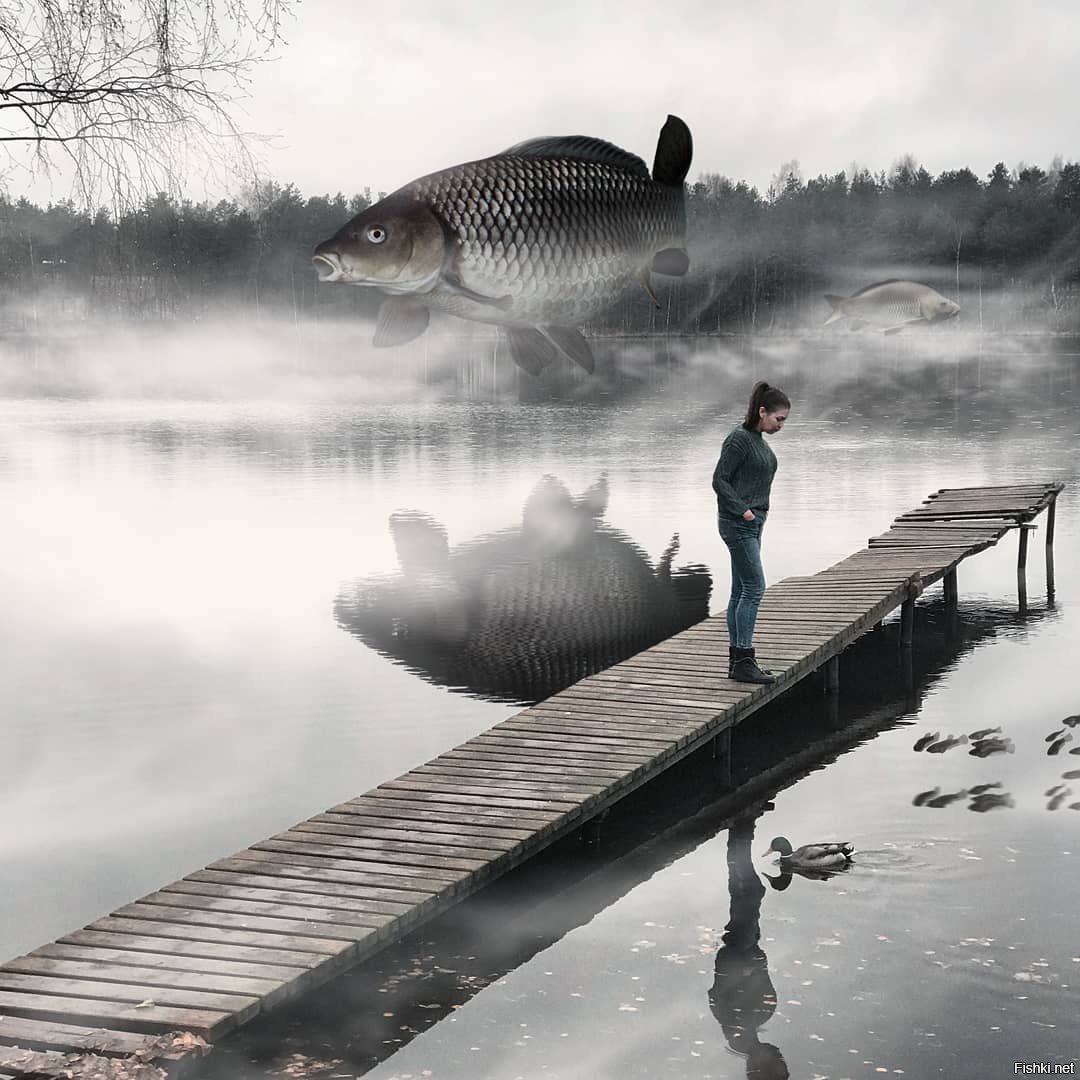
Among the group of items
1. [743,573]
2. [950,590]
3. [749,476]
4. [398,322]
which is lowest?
[950,590]

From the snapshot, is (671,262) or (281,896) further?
(281,896)

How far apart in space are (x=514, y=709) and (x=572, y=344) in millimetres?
6484

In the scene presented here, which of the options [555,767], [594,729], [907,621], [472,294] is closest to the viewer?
[472,294]

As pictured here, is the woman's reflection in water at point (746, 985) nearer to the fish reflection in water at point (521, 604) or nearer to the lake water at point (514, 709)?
the lake water at point (514, 709)

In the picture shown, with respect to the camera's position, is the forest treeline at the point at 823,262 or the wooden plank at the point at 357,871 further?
the forest treeline at the point at 823,262

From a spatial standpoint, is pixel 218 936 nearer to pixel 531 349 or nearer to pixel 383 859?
pixel 383 859

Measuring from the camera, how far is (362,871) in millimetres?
8945

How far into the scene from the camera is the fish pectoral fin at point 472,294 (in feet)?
23.7

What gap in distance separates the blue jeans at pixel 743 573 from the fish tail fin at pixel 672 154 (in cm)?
339

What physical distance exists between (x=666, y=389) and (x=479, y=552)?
118 feet

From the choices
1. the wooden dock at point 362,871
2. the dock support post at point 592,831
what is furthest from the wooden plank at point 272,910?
the dock support post at point 592,831

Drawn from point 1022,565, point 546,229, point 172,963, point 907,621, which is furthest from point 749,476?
point 1022,565

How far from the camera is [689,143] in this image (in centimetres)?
812

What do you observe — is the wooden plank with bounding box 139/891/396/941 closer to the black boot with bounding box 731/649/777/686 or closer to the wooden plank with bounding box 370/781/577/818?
the wooden plank with bounding box 370/781/577/818
